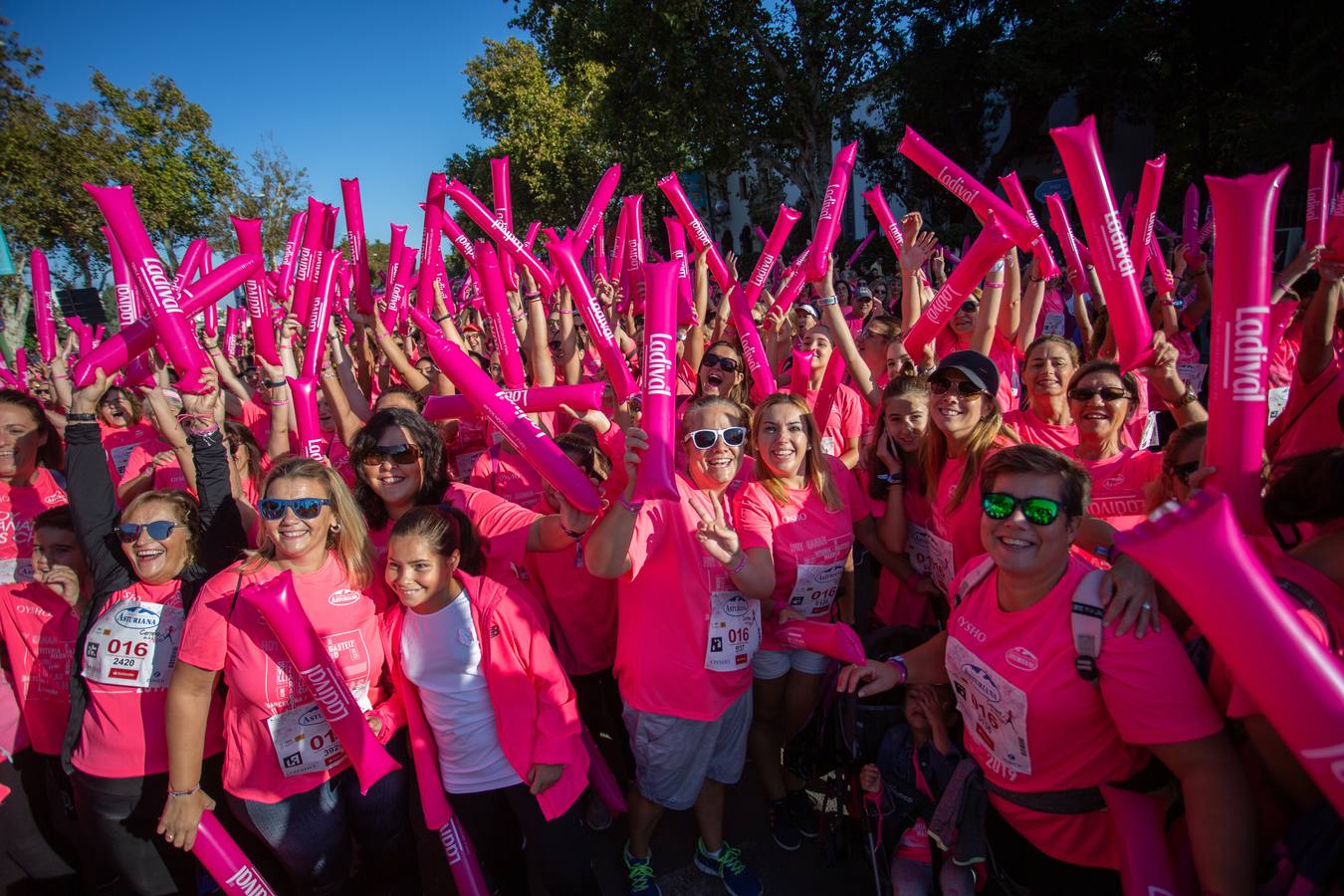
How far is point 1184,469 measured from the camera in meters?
2.04

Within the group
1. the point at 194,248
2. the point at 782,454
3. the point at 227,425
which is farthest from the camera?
the point at 194,248

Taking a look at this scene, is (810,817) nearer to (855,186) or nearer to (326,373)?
(326,373)

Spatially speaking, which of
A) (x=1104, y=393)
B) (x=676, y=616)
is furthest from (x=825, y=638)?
(x=1104, y=393)

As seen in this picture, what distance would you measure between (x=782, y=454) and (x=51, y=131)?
713 inches

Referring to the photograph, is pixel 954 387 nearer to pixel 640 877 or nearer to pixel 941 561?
pixel 941 561

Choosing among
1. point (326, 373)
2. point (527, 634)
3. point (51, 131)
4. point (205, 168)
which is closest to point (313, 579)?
point (527, 634)

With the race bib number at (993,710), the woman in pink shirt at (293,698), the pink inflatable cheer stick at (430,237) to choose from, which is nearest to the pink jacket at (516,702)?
the woman in pink shirt at (293,698)

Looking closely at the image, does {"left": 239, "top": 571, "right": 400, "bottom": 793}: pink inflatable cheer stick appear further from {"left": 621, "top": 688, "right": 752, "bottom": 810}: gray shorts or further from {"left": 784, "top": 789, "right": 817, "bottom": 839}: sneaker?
{"left": 784, "top": 789, "right": 817, "bottom": 839}: sneaker

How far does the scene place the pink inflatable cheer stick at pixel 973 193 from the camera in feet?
10.4

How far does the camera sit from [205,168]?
56.6 ft

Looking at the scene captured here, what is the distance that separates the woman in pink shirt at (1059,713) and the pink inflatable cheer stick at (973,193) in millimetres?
1785

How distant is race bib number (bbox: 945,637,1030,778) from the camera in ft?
5.72

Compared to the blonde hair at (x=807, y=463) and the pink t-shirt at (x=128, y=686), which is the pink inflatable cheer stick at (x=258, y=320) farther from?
the blonde hair at (x=807, y=463)

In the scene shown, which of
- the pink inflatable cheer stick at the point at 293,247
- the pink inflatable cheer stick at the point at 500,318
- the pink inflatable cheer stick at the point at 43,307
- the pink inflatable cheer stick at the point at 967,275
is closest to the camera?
the pink inflatable cheer stick at the point at 967,275
